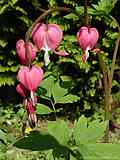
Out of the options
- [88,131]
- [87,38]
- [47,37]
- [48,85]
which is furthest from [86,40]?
[48,85]

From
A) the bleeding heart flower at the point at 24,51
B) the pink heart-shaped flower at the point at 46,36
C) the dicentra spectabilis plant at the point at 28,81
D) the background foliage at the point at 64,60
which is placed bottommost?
the background foliage at the point at 64,60

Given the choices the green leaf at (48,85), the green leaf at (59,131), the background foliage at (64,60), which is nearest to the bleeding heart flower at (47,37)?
the green leaf at (59,131)

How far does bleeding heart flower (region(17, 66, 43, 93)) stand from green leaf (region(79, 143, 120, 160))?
0.28 metres

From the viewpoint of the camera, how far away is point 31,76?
123cm

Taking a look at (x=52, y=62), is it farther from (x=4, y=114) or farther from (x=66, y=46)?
(x=4, y=114)

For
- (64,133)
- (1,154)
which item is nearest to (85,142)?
(64,133)

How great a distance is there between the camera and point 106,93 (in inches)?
61.2

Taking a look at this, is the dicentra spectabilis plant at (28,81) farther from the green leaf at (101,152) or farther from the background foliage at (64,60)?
the background foliage at (64,60)

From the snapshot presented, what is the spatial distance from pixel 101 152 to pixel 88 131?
11 cm

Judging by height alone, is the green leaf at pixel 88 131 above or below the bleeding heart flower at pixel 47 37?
below

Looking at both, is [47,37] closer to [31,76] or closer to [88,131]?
[31,76]

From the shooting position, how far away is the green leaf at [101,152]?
1429mm

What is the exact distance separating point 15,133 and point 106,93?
264cm

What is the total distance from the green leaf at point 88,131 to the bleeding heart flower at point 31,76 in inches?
12.1
